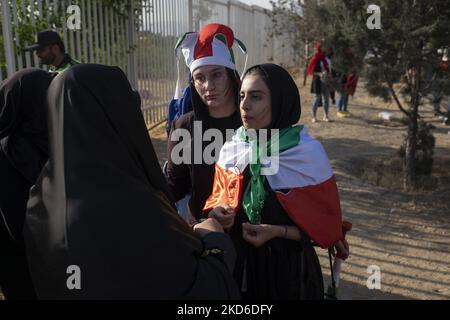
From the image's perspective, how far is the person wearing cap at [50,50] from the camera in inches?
189

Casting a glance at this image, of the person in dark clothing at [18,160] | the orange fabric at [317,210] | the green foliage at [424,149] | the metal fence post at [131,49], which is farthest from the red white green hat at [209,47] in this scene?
the metal fence post at [131,49]

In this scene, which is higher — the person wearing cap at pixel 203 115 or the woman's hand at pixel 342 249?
the person wearing cap at pixel 203 115

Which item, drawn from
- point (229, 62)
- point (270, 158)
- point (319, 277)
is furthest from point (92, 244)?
point (229, 62)

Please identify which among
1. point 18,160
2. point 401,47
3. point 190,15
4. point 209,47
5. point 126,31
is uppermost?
point 190,15

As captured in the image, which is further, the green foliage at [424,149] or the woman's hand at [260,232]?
the green foliage at [424,149]

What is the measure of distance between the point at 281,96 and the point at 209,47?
744 millimetres

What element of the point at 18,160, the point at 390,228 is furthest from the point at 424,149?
the point at 18,160

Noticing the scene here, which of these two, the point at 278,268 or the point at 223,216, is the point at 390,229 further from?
the point at 223,216

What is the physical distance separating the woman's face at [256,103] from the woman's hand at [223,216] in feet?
1.30

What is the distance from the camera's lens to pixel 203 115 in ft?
8.34

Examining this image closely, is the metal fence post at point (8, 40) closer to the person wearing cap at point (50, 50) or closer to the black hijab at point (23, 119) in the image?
the person wearing cap at point (50, 50)

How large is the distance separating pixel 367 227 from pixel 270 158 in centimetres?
314

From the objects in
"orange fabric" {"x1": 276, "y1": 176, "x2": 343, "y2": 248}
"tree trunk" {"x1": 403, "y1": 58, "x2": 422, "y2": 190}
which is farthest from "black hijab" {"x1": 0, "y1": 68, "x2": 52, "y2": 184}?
"tree trunk" {"x1": 403, "y1": 58, "x2": 422, "y2": 190}

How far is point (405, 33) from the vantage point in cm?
521
